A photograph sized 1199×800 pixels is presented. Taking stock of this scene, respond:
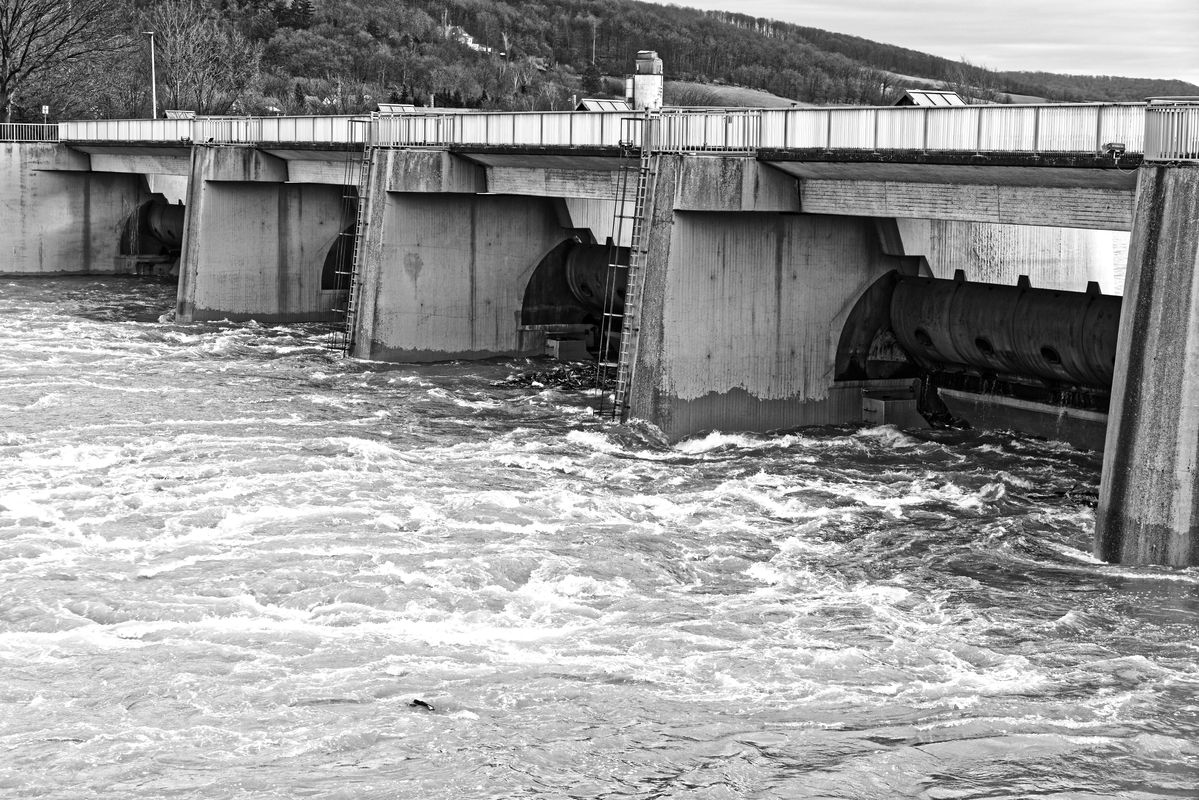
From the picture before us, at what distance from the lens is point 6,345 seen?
135 feet

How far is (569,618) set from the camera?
18359 mm

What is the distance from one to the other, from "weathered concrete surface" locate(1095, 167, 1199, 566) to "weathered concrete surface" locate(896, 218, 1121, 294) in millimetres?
7693

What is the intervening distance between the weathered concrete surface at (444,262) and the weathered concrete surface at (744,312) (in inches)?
413

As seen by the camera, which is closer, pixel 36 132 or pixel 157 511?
pixel 157 511

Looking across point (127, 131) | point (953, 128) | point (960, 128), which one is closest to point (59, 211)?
point (127, 131)

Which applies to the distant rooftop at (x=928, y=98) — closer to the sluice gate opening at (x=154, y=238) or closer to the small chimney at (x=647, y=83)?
the small chimney at (x=647, y=83)

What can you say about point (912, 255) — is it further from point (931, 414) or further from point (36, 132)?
point (36, 132)

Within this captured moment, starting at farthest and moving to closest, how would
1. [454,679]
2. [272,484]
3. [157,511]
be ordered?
[272,484]
[157,511]
[454,679]

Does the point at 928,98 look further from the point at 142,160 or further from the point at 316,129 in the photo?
the point at 142,160

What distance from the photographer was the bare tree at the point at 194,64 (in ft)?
309

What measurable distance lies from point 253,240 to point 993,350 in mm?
26178

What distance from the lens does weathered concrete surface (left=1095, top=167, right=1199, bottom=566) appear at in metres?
19.7

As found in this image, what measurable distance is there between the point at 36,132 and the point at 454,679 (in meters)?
50.4

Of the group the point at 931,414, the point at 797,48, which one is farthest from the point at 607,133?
the point at 797,48
